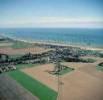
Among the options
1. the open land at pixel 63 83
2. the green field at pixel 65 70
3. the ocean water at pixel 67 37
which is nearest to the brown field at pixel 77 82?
the open land at pixel 63 83

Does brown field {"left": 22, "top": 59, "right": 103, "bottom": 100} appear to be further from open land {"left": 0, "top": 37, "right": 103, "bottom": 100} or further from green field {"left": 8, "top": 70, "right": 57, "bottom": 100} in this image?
green field {"left": 8, "top": 70, "right": 57, "bottom": 100}

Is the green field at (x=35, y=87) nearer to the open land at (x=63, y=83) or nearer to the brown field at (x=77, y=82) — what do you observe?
the open land at (x=63, y=83)

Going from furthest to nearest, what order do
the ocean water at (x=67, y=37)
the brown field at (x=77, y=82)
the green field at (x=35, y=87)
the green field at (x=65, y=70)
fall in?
the ocean water at (x=67, y=37) < the green field at (x=65, y=70) < the brown field at (x=77, y=82) < the green field at (x=35, y=87)

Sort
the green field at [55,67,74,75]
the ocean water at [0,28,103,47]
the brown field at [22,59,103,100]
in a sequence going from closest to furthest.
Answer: the brown field at [22,59,103,100]
the green field at [55,67,74,75]
the ocean water at [0,28,103,47]

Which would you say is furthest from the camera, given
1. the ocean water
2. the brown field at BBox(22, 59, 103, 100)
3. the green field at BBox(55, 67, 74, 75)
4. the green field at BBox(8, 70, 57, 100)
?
the ocean water

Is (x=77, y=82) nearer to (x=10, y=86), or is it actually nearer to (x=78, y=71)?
(x=78, y=71)

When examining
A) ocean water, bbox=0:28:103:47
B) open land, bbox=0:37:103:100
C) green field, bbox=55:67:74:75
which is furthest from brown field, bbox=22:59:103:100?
ocean water, bbox=0:28:103:47
